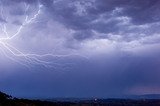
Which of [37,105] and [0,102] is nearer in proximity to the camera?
[0,102]

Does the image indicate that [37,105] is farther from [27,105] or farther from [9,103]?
[9,103]

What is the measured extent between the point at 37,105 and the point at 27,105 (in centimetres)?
1219

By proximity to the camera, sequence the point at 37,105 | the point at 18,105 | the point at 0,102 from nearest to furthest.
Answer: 1. the point at 0,102
2. the point at 18,105
3. the point at 37,105

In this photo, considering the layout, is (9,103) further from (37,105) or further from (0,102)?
(37,105)

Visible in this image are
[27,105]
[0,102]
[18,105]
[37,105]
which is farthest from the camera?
[37,105]

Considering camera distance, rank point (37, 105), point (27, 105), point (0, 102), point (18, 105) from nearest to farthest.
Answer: point (0, 102) → point (18, 105) → point (27, 105) → point (37, 105)

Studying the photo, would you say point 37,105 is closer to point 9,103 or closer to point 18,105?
point 18,105

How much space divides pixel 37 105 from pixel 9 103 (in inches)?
1062

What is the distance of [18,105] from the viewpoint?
10488cm

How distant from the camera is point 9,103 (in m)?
97.7

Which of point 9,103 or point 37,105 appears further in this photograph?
point 37,105

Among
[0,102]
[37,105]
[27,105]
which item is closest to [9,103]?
[0,102]

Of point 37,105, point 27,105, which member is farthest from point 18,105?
point 37,105

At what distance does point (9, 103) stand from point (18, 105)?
7541 millimetres
